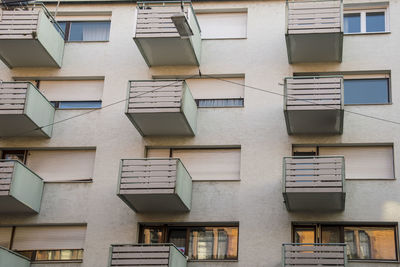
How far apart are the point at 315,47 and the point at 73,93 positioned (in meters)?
8.24

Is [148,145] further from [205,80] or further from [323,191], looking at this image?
[323,191]

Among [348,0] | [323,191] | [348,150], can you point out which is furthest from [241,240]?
[348,0]

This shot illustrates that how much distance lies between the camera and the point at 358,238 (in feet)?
73.8

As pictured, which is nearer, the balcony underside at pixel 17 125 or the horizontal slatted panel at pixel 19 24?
the balcony underside at pixel 17 125

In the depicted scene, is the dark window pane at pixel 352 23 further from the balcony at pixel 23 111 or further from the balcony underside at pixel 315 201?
the balcony at pixel 23 111

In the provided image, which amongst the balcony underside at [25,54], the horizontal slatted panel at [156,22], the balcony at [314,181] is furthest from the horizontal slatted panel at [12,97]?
the balcony at [314,181]

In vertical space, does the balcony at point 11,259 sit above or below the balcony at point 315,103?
below

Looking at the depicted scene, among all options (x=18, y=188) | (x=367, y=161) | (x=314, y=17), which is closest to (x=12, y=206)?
(x=18, y=188)

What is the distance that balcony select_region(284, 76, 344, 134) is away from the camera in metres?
22.9

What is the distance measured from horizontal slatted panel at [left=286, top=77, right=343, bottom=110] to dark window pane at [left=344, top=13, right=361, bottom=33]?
127 inches

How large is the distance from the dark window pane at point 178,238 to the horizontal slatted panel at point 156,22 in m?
6.19

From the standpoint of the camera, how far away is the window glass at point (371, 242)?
22.1 meters

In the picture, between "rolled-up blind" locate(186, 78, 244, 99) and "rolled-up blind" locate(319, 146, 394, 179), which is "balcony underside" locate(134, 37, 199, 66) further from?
"rolled-up blind" locate(319, 146, 394, 179)

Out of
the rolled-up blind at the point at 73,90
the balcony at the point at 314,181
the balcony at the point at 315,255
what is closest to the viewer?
the balcony at the point at 315,255
